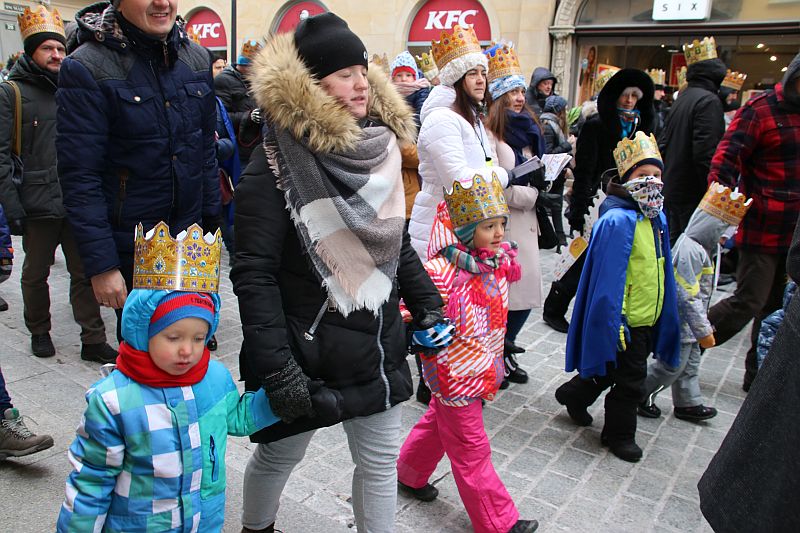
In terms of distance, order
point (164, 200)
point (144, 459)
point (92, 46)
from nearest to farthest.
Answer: point (144, 459), point (92, 46), point (164, 200)

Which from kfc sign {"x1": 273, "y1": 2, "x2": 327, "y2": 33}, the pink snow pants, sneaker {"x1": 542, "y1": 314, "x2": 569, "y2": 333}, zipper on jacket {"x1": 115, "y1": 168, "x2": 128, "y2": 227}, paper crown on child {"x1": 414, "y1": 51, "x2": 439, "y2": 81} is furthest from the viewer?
kfc sign {"x1": 273, "y1": 2, "x2": 327, "y2": 33}

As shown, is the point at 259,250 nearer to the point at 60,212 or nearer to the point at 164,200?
the point at 164,200

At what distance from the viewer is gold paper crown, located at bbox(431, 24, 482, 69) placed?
442 cm

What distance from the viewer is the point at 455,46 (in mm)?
4445

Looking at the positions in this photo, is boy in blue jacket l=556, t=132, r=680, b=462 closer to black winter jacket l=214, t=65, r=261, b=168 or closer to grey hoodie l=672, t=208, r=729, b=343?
grey hoodie l=672, t=208, r=729, b=343

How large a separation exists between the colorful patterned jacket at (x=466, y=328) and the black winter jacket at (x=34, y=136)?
280cm

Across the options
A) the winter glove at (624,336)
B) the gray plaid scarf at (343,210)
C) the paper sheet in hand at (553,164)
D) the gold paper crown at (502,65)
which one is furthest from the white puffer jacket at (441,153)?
the gray plaid scarf at (343,210)

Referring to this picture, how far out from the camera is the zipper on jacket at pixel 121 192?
3.29 m

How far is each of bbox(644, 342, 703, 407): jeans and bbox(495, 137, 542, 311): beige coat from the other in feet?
2.94

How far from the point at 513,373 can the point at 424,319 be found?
2.28 m

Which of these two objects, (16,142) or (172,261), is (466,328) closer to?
(172,261)

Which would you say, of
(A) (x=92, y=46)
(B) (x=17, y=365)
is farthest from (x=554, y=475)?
(B) (x=17, y=365)

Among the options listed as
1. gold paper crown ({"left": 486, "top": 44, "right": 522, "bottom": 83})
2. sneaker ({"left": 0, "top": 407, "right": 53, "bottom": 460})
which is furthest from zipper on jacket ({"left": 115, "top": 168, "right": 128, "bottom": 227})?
gold paper crown ({"left": 486, "top": 44, "right": 522, "bottom": 83})

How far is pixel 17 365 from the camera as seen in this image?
4.54 meters
